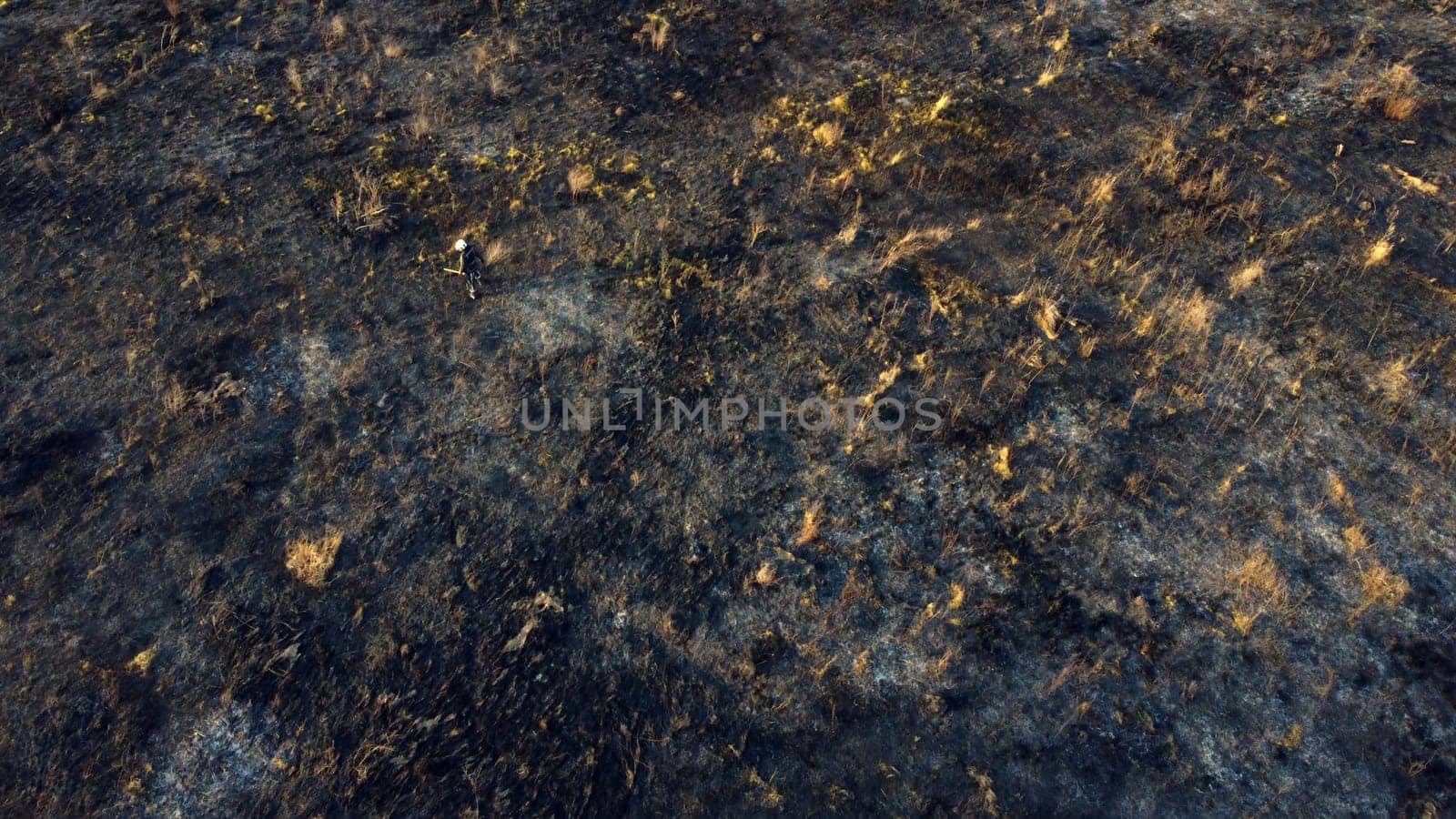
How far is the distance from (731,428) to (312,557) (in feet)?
13.1

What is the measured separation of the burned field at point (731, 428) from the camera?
698 centimetres

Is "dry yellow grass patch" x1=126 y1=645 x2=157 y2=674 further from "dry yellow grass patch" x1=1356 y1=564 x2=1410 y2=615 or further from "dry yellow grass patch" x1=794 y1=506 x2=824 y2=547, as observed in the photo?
"dry yellow grass patch" x1=1356 y1=564 x2=1410 y2=615

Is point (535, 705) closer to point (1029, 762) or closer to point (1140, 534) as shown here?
point (1029, 762)

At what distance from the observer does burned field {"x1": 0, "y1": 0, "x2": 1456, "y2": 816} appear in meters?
6.98

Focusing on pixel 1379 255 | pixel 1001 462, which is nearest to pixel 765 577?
pixel 1001 462

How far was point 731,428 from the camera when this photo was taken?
29.3ft

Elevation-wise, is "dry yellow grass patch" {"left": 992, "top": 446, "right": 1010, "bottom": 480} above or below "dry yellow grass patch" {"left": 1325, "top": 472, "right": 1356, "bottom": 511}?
below

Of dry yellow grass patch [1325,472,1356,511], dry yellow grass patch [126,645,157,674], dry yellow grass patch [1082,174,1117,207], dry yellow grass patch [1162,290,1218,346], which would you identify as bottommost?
dry yellow grass patch [126,645,157,674]

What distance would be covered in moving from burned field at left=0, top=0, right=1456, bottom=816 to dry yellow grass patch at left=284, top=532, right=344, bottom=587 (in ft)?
0.12

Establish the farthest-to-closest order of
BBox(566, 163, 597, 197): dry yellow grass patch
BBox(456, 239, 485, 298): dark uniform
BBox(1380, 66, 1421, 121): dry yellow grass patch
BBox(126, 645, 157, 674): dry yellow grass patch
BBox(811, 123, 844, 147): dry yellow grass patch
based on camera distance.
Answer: BBox(1380, 66, 1421, 121): dry yellow grass patch, BBox(811, 123, 844, 147): dry yellow grass patch, BBox(566, 163, 597, 197): dry yellow grass patch, BBox(456, 239, 485, 298): dark uniform, BBox(126, 645, 157, 674): dry yellow grass patch

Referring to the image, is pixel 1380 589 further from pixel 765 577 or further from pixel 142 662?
pixel 142 662

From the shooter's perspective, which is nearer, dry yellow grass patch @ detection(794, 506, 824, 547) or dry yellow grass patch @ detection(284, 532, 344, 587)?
dry yellow grass patch @ detection(284, 532, 344, 587)

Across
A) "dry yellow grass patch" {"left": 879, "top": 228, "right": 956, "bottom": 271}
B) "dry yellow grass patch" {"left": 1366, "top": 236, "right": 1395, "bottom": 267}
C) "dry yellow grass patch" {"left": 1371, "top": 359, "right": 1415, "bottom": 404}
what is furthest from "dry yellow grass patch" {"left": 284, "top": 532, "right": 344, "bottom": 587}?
"dry yellow grass patch" {"left": 1366, "top": 236, "right": 1395, "bottom": 267}

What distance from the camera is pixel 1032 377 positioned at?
9.30 m
